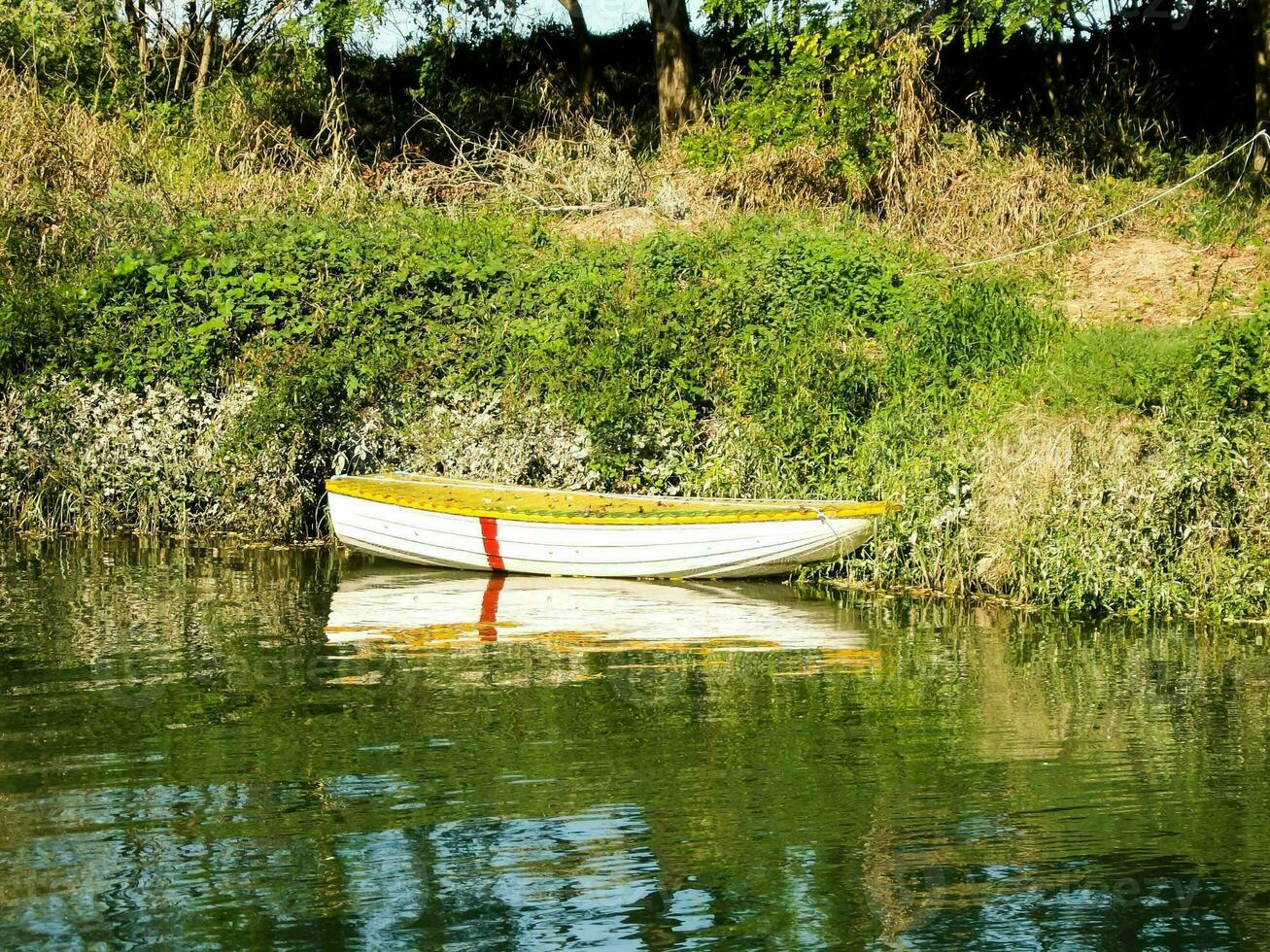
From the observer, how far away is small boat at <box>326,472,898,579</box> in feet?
43.3

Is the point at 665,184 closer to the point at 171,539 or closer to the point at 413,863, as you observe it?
the point at 171,539

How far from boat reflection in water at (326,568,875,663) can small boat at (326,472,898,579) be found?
176mm

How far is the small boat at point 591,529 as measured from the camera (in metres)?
13.2

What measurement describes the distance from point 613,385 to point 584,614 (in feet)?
12.0

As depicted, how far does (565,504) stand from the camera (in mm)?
14320

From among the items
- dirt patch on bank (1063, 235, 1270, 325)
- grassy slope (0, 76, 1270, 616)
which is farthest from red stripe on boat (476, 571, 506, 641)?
dirt patch on bank (1063, 235, 1270, 325)

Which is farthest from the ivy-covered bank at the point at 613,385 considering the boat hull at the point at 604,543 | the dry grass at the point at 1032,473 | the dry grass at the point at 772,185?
the dry grass at the point at 772,185

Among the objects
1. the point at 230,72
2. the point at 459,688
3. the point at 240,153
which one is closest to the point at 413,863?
the point at 459,688

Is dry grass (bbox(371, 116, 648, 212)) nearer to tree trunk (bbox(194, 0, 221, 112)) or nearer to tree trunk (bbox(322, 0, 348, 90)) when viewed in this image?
tree trunk (bbox(322, 0, 348, 90))

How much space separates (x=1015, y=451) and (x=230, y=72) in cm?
1491

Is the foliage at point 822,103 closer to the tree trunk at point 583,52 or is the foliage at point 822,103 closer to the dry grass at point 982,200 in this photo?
the dry grass at point 982,200

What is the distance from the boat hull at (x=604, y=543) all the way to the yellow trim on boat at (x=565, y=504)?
0.17ft

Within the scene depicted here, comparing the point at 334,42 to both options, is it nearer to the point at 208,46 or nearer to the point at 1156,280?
the point at 208,46

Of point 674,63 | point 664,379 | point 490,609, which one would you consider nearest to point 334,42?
point 674,63
